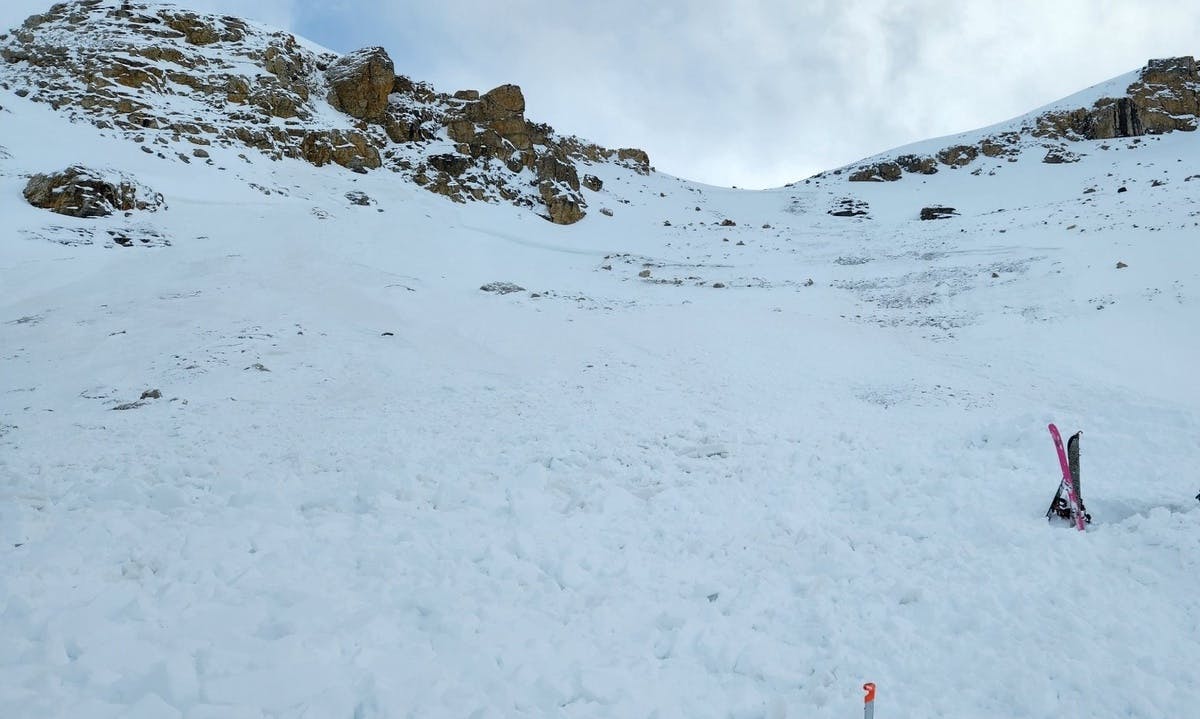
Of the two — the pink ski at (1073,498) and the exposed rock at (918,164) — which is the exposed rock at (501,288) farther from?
the exposed rock at (918,164)

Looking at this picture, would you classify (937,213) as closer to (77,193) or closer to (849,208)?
(849,208)

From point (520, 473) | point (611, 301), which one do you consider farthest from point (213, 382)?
point (611, 301)

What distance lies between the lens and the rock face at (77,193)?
20656mm

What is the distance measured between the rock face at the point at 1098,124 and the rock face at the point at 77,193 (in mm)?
67496

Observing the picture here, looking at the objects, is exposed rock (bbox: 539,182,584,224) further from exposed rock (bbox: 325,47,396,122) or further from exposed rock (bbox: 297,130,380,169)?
exposed rock (bbox: 325,47,396,122)

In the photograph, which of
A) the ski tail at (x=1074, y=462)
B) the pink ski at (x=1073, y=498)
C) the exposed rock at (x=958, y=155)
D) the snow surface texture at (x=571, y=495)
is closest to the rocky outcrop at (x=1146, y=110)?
the exposed rock at (x=958, y=155)

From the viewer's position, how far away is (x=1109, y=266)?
20.8 m

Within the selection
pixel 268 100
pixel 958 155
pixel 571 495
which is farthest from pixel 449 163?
pixel 958 155

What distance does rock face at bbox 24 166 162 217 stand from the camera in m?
20.7

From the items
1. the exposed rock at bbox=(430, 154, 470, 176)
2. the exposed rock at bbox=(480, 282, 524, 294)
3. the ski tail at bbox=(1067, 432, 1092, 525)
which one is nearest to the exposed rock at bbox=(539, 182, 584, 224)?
the exposed rock at bbox=(430, 154, 470, 176)

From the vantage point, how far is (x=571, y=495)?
A: 873 cm

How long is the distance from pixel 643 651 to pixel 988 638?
3.32 meters

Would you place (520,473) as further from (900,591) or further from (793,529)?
(900,591)

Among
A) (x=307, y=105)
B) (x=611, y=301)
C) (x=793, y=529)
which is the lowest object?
(x=793, y=529)
